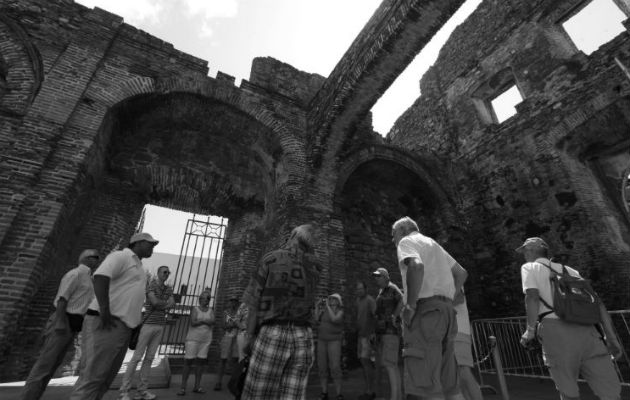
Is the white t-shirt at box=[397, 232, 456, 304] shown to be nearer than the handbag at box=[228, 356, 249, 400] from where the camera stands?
No

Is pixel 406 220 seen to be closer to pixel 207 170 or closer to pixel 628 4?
pixel 207 170

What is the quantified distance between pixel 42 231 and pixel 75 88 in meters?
2.51

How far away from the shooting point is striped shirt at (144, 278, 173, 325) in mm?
3854

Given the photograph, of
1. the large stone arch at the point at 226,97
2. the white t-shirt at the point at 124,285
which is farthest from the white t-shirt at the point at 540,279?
the large stone arch at the point at 226,97

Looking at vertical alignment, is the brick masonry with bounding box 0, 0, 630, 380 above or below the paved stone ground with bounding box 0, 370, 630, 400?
above

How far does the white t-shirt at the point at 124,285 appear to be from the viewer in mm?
2441

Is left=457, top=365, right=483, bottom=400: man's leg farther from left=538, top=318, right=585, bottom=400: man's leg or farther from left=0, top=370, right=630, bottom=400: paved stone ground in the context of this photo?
left=0, top=370, right=630, bottom=400: paved stone ground

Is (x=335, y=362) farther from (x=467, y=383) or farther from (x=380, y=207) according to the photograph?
(x=380, y=207)

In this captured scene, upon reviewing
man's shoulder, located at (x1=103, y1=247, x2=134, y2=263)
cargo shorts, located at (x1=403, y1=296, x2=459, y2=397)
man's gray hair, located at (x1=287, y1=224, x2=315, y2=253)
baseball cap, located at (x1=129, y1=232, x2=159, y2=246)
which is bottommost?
cargo shorts, located at (x1=403, y1=296, x2=459, y2=397)

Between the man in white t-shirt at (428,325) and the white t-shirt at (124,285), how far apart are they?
2.09 metres

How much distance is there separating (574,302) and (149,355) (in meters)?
4.25

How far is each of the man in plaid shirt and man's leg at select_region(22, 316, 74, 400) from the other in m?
2.15

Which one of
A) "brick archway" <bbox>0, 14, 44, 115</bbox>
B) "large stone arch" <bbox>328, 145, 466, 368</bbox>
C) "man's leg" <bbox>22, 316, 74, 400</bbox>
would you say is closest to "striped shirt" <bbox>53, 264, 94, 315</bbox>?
"man's leg" <bbox>22, 316, 74, 400</bbox>

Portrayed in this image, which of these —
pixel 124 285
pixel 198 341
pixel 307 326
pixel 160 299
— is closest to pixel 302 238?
pixel 307 326
